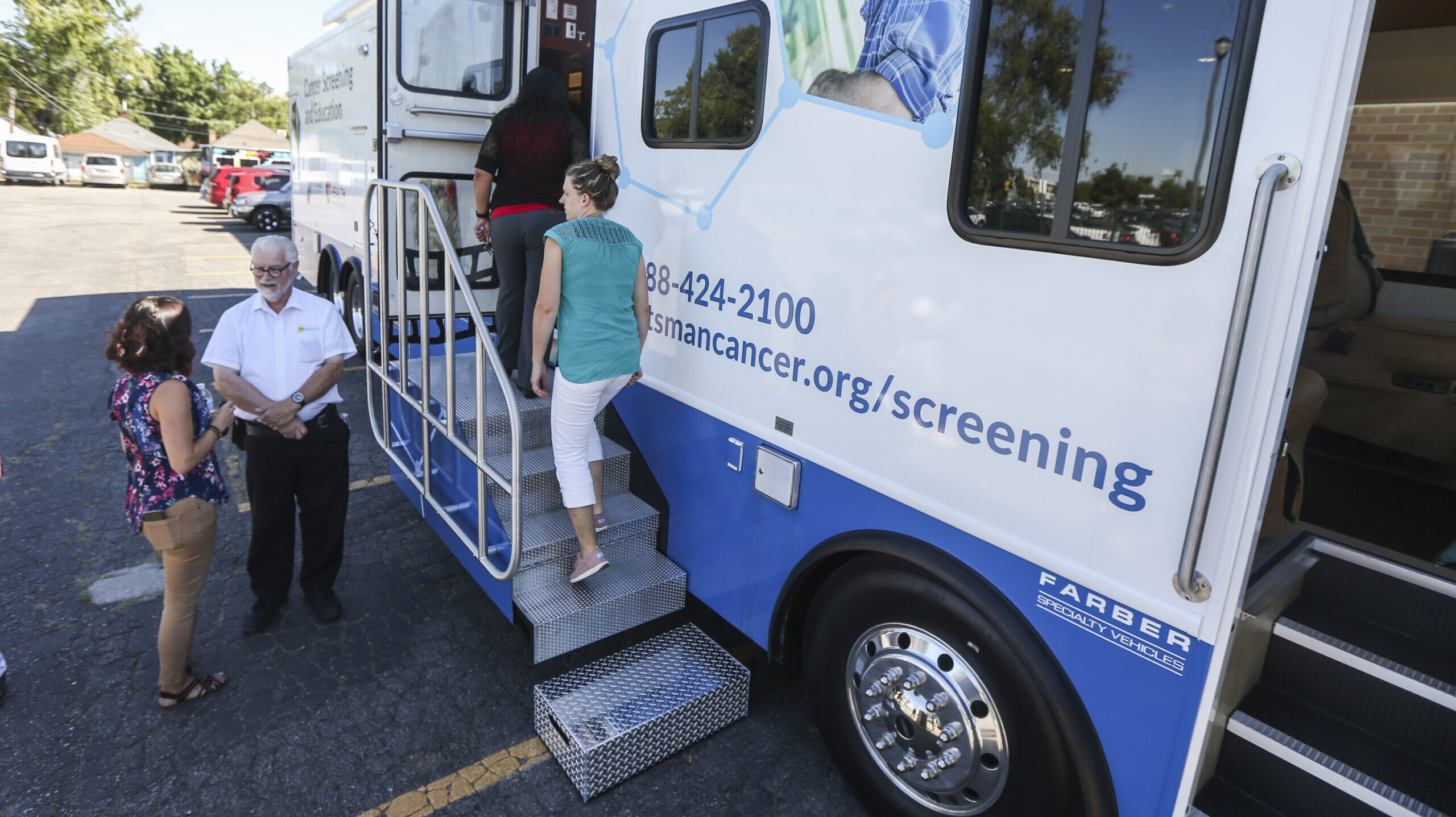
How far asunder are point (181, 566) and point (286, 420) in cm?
64

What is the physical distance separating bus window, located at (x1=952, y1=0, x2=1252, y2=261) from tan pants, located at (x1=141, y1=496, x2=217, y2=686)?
107 inches

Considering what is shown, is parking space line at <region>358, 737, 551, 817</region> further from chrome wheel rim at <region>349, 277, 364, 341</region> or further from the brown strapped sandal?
chrome wheel rim at <region>349, 277, 364, 341</region>

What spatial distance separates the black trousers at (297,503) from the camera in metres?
3.40

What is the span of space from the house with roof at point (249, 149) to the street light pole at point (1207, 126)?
32216mm

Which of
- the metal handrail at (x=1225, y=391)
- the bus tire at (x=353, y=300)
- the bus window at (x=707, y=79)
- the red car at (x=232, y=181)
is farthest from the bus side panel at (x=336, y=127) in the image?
the red car at (x=232, y=181)

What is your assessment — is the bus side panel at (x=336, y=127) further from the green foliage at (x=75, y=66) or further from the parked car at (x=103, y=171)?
the green foliage at (x=75, y=66)

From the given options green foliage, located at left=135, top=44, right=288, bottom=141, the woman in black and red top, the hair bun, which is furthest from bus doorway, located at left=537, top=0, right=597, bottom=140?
green foliage, located at left=135, top=44, right=288, bottom=141

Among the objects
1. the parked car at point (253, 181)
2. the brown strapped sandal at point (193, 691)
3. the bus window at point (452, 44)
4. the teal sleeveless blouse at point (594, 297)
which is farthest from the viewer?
the parked car at point (253, 181)

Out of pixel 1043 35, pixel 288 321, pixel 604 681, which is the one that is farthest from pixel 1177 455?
pixel 288 321

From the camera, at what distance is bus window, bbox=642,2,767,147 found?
2770mm

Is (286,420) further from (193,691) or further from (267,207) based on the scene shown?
(267,207)

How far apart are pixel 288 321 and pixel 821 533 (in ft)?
7.30

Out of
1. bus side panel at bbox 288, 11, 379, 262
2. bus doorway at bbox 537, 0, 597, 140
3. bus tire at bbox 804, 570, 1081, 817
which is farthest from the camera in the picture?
bus side panel at bbox 288, 11, 379, 262

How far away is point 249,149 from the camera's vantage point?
42.8 m
